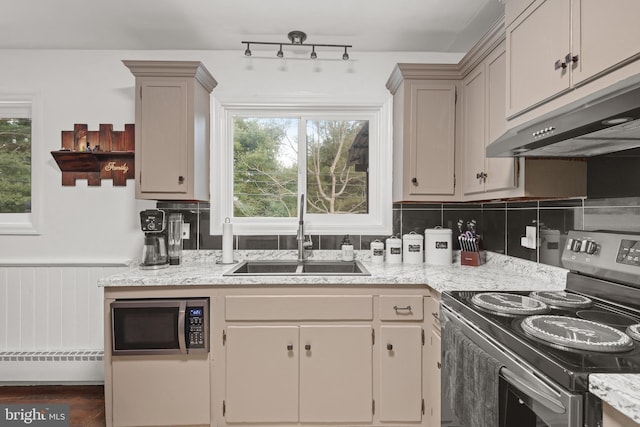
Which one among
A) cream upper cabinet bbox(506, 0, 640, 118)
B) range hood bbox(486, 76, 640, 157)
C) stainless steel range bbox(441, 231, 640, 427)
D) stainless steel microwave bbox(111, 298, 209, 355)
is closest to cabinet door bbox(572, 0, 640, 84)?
cream upper cabinet bbox(506, 0, 640, 118)

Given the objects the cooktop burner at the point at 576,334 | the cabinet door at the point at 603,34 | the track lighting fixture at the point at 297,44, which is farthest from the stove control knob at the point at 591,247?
the track lighting fixture at the point at 297,44

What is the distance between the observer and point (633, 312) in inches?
47.7

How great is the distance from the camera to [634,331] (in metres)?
0.99

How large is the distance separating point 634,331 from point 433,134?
147 cm

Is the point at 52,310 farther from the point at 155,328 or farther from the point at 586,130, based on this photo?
the point at 586,130

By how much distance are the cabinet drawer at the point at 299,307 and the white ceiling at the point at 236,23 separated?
5.53ft

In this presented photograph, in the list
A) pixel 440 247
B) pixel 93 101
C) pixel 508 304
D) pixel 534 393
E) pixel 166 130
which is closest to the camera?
pixel 534 393

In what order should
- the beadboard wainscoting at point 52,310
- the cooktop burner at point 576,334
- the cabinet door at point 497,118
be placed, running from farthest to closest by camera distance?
the beadboard wainscoting at point 52,310 → the cabinet door at point 497,118 → the cooktop burner at point 576,334

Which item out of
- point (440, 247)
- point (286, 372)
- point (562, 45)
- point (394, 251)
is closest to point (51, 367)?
point (286, 372)

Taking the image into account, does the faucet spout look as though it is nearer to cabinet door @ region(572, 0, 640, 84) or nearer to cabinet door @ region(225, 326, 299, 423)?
cabinet door @ region(225, 326, 299, 423)

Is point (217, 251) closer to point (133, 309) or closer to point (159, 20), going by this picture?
point (133, 309)

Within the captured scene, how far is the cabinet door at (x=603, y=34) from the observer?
93cm

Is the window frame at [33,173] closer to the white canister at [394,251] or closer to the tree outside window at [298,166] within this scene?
the tree outside window at [298,166]

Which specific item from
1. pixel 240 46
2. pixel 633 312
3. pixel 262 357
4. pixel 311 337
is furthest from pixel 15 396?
pixel 633 312
